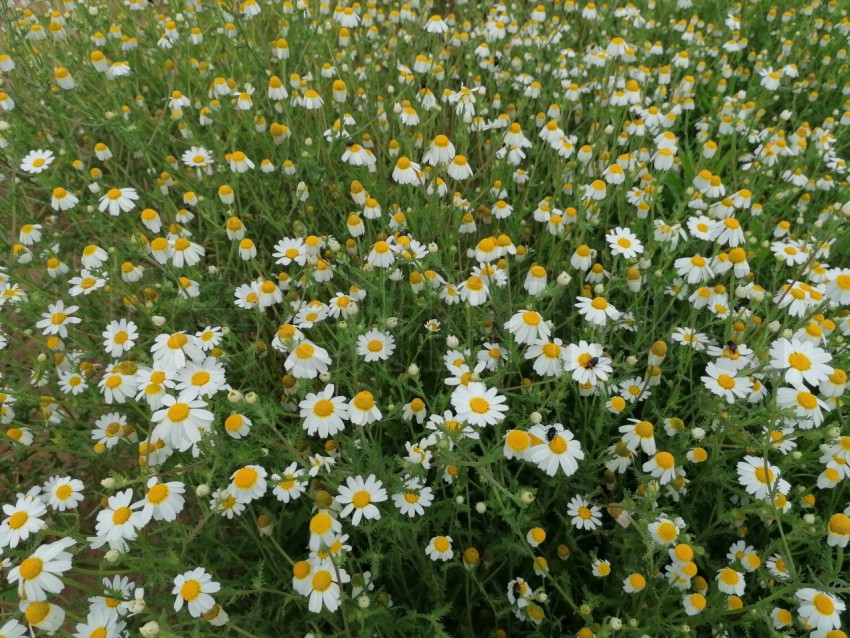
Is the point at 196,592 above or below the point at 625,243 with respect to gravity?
below

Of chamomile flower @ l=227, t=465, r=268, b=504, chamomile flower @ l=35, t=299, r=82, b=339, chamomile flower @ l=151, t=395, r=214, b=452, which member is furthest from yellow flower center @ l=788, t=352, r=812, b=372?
chamomile flower @ l=35, t=299, r=82, b=339

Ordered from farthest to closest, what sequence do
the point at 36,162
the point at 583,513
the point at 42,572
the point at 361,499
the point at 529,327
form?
1. the point at 36,162
2. the point at 583,513
3. the point at 529,327
4. the point at 361,499
5. the point at 42,572

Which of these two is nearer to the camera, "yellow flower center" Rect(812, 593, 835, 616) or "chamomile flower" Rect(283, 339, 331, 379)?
"yellow flower center" Rect(812, 593, 835, 616)

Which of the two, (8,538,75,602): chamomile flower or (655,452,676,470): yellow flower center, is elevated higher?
(655,452,676,470): yellow flower center

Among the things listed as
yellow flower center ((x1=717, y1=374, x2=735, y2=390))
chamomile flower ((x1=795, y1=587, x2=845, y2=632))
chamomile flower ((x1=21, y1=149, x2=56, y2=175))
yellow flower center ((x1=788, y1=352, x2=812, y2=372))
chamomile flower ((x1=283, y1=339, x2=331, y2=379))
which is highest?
chamomile flower ((x1=21, y1=149, x2=56, y2=175))

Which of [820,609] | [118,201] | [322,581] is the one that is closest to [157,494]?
[322,581]

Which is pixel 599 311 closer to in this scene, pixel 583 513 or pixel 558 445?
pixel 558 445

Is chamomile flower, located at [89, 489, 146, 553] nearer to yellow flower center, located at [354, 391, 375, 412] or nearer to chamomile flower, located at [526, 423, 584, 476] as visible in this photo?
yellow flower center, located at [354, 391, 375, 412]

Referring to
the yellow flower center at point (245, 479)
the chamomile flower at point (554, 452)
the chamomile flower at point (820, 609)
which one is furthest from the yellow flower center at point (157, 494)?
the chamomile flower at point (820, 609)

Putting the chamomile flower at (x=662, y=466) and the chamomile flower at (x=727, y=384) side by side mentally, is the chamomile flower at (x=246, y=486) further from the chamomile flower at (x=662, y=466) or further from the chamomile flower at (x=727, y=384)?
the chamomile flower at (x=727, y=384)

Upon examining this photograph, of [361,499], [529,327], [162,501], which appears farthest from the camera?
[529,327]

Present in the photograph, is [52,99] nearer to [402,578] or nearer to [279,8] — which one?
[279,8]

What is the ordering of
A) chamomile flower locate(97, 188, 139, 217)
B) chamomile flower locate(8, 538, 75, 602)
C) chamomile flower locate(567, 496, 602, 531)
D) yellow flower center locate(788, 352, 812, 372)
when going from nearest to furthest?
chamomile flower locate(8, 538, 75, 602), yellow flower center locate(788, 352, 812, 372), chamomile flower locate(567, 496, 602, 531), chamomile flower locate(97, 188, 139, 217)

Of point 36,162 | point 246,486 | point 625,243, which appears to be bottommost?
point 246,486
